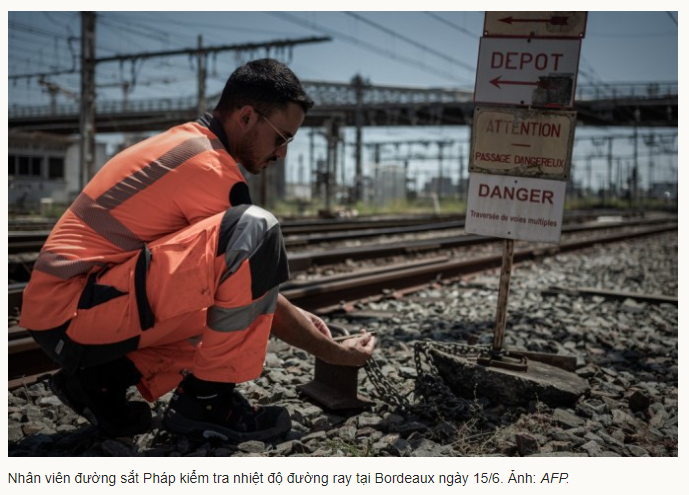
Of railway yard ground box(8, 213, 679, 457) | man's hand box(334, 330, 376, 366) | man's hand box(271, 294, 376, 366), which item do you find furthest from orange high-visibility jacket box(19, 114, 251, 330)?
man's hand box(334, 330, 376, 366)

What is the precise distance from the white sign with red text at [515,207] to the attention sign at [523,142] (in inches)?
2.2

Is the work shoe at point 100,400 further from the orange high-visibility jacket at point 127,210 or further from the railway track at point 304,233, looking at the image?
the railway track at point 304,233

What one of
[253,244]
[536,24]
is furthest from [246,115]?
[536,24]

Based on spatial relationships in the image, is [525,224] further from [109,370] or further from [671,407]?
[109,370]

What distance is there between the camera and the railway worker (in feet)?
7.44

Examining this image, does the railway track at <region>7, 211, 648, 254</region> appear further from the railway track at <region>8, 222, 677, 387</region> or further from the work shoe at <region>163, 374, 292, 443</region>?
the work shoe at <region>163, 374, 292, 443</region>

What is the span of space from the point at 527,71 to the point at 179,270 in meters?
2.07

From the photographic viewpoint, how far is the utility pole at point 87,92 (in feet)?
69.8

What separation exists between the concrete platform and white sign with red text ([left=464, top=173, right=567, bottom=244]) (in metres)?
0.72

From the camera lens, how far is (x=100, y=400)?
2531mm

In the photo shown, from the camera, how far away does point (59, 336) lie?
2336 mm

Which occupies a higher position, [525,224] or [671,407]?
[525,224]

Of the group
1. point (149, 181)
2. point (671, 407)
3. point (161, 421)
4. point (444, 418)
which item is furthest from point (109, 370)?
point (671, 407)

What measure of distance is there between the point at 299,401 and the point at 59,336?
1238 millimetres
